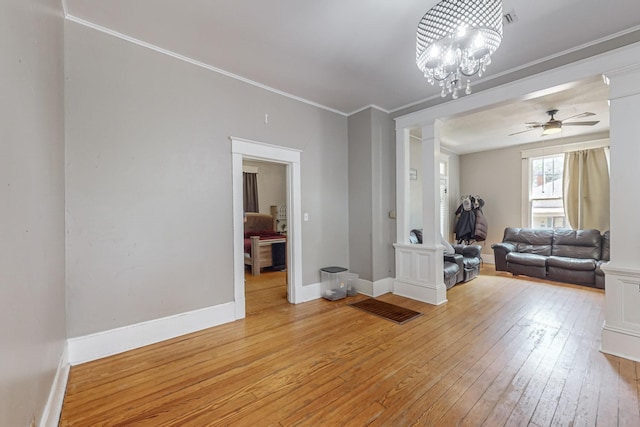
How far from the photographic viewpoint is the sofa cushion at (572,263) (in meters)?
4.41

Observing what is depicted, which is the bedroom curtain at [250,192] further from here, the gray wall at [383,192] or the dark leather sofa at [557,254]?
the dark leather sofa at [557,254]

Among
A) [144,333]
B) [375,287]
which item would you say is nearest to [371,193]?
[375,287]

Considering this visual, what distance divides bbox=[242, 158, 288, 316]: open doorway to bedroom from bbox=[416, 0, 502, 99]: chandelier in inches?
114

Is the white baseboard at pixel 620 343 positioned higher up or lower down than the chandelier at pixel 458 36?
lower down

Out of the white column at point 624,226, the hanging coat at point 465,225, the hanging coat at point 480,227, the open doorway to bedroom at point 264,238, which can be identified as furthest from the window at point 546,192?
the open doorway to bedroom at point 264,238

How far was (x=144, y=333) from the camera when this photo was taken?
8.38 ft

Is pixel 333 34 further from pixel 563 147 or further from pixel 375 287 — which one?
pixel 563 147

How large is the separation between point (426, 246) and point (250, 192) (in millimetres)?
5259

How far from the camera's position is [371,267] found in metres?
4.02

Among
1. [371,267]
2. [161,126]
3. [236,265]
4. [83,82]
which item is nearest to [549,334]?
[371,267]

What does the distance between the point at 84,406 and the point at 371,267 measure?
3248 mm

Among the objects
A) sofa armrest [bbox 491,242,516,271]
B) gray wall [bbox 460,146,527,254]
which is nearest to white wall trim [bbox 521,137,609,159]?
gray wall [bbox 460,146,527,254]

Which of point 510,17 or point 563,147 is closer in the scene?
point 510,17

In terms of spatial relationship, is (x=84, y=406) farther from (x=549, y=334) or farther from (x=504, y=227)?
(x=504, y=227)
